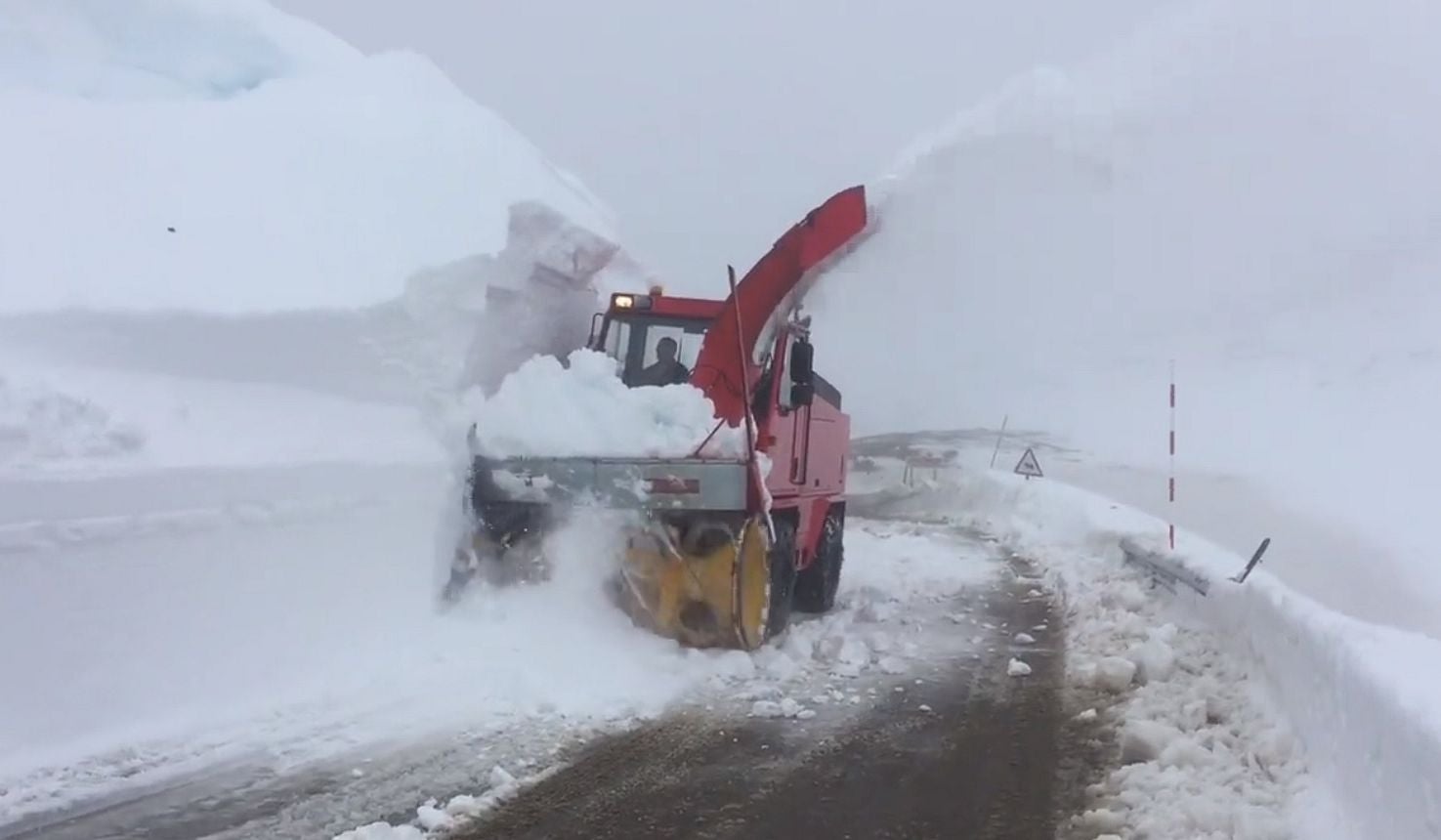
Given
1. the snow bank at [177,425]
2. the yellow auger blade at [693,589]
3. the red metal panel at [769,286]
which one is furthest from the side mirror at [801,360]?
the snow bank at [177,425]

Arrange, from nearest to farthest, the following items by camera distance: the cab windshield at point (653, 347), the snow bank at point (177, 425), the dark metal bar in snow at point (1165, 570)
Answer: the snow bank at point (177, 425) < the dark metal bar in snow at point (1165, 570) < the cab windshield at point (653, 347)

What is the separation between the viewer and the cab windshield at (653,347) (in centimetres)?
913

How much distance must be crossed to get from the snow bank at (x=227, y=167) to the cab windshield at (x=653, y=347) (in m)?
1.42

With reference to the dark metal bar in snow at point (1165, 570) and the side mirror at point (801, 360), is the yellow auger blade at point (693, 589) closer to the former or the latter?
the side mirror at point (801, 360)

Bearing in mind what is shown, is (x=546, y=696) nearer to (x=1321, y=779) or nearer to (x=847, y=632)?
(x=847, y=632)

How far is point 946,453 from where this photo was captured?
31844mm

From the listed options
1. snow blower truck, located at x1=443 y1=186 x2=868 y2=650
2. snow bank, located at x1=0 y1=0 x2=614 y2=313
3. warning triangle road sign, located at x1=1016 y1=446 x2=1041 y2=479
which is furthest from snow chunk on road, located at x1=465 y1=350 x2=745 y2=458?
warning triangle road sign, located at x1=1016 y1=446 x2=1041 y2=479

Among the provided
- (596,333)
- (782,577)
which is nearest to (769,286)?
(596,333)

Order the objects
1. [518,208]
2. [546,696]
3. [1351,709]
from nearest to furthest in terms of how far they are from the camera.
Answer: [1351,709], [546,696], [518,208]

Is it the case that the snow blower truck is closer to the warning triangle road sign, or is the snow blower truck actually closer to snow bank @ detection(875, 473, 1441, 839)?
snow bank @ detection(875, 473, 1441, 839)

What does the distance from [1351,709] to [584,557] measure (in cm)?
456

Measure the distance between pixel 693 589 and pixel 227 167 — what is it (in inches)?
235

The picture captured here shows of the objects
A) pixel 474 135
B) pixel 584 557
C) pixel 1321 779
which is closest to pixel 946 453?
pixel 474 135

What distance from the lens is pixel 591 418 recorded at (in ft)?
26.5
